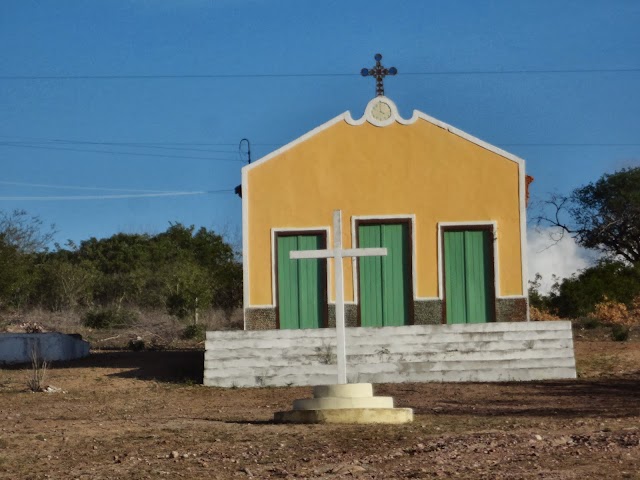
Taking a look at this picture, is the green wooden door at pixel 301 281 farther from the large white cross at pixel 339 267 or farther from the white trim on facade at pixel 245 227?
the large white cross at pixel 339 267

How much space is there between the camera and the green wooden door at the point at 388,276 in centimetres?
2248

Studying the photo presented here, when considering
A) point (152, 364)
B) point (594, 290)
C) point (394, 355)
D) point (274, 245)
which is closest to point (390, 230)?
point (274, 245)

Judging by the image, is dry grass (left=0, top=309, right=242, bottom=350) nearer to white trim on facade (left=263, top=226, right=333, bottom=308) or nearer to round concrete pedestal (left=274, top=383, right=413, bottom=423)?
white trim on facade (left=263, top=226, right=333, bottom=308)

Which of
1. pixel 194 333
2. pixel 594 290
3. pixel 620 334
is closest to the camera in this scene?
pixel 620 334

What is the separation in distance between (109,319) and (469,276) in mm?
13534

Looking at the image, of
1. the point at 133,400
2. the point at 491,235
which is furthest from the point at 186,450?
the point at 491,235

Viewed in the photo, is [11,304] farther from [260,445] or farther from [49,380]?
[260,445]

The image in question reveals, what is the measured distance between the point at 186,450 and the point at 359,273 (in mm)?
10270

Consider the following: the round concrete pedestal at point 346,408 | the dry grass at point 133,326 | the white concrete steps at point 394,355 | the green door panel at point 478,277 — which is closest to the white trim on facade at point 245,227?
the white concrete steps at point 394,355

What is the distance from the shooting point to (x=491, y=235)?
2245 cm

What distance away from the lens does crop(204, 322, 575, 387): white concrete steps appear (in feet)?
68.7

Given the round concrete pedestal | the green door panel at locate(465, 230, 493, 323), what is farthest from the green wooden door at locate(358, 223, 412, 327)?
the round concrete pedestal

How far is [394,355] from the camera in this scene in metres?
21.1

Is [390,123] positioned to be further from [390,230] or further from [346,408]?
[346,408]
